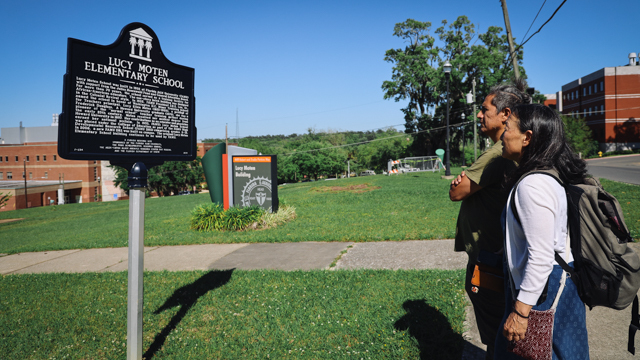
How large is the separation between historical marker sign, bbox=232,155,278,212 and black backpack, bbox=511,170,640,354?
9.18 m

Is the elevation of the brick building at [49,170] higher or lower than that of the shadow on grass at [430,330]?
higher

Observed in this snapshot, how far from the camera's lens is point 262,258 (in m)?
6.61

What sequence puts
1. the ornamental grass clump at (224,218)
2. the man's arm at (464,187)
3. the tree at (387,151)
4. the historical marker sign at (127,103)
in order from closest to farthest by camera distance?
the man's arm at (464,187)
the historical marker sign at (127,103)
the ornamental grass clump at (224,218)
the tree at (387,151)

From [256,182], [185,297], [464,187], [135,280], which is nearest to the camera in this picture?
[464,187]

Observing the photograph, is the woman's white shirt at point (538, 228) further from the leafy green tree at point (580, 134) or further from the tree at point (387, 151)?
the tree at point (387, 151)

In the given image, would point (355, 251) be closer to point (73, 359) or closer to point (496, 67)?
point (73, 359)

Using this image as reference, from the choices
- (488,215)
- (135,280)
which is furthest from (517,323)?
(135,280)

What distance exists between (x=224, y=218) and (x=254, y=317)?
607 cm

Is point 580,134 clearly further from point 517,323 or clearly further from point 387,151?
point 517,323

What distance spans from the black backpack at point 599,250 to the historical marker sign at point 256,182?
9.18 metres

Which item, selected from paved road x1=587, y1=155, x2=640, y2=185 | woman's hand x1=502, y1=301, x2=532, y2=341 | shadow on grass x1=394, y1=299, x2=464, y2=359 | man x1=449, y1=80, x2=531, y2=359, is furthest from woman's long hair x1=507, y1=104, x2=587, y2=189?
paved road x1=587, y1=155, x2=640, y2=185

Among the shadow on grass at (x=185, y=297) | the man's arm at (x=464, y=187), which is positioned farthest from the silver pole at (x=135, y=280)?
the man's arm at (x=464, y=187)

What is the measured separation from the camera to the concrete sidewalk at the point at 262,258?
5844 millimetres

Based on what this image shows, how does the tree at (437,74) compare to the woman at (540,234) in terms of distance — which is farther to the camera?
the tree at (437,74)
